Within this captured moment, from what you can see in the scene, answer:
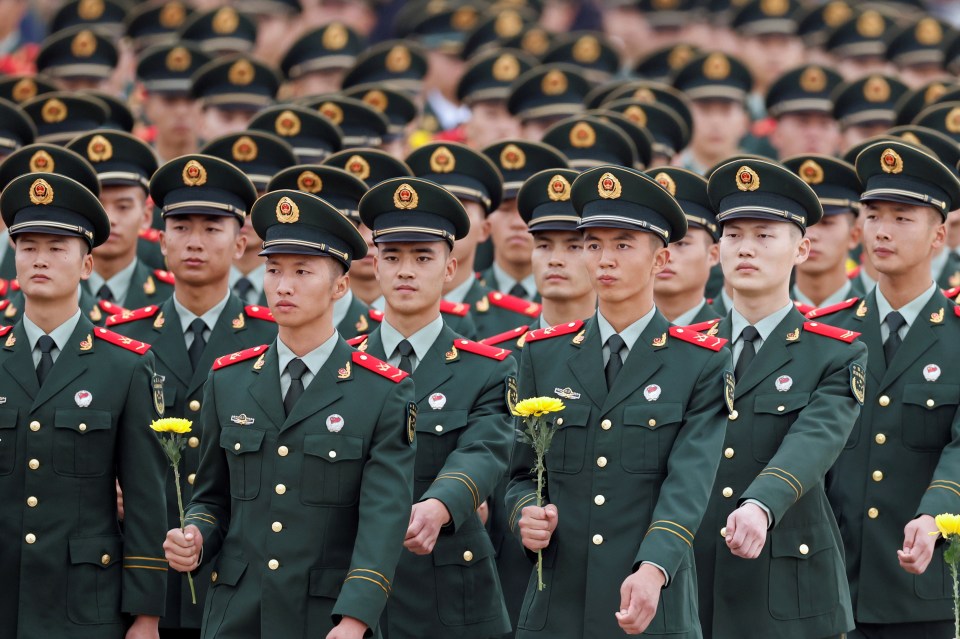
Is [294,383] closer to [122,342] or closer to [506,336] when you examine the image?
[122,342]

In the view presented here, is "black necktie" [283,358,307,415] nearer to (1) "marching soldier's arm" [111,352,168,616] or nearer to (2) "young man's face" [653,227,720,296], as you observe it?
(1) "marching soldier's arm" [111,352,168,616]

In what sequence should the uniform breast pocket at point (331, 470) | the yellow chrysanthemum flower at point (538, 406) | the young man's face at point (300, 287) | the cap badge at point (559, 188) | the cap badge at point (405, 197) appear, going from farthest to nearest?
the cap badge at point (559, 188) < the cap badge at point (405, 197) < the young man's face at point (300, 287) < the uniform breast pocket at point (331, 470) < the yellow chrysanthemum flower at point (538, 406)

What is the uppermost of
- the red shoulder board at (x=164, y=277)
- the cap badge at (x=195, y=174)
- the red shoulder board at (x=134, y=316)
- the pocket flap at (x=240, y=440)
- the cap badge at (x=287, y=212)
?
the cap badge at (x=195, y=174)

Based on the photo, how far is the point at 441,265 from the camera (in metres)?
8.31

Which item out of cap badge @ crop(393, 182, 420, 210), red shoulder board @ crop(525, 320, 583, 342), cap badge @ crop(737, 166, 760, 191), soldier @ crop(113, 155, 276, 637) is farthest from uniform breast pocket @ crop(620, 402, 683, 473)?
soldier @ crop(113, 155, 276, 637)

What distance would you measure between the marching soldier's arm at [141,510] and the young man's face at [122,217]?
2416 millimetres

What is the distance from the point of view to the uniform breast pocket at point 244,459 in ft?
23.4

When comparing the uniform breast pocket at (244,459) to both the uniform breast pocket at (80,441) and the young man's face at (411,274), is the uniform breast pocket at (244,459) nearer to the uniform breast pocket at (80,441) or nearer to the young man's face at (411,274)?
the uniform breast pocket at (80,441)

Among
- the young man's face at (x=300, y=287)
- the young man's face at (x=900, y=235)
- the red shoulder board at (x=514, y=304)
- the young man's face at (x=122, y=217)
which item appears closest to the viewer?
the young man's face at (x=300, y=287)

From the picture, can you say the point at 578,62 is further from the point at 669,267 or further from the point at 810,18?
the point at 669,267

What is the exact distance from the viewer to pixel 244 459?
7.16m

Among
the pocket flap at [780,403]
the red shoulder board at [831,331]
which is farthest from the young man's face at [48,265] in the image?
the red shoulder board at [831,331]

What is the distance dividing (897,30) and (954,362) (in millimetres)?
8496

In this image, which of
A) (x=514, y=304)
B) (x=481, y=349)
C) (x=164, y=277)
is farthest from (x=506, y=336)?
(x=164, y=277)
